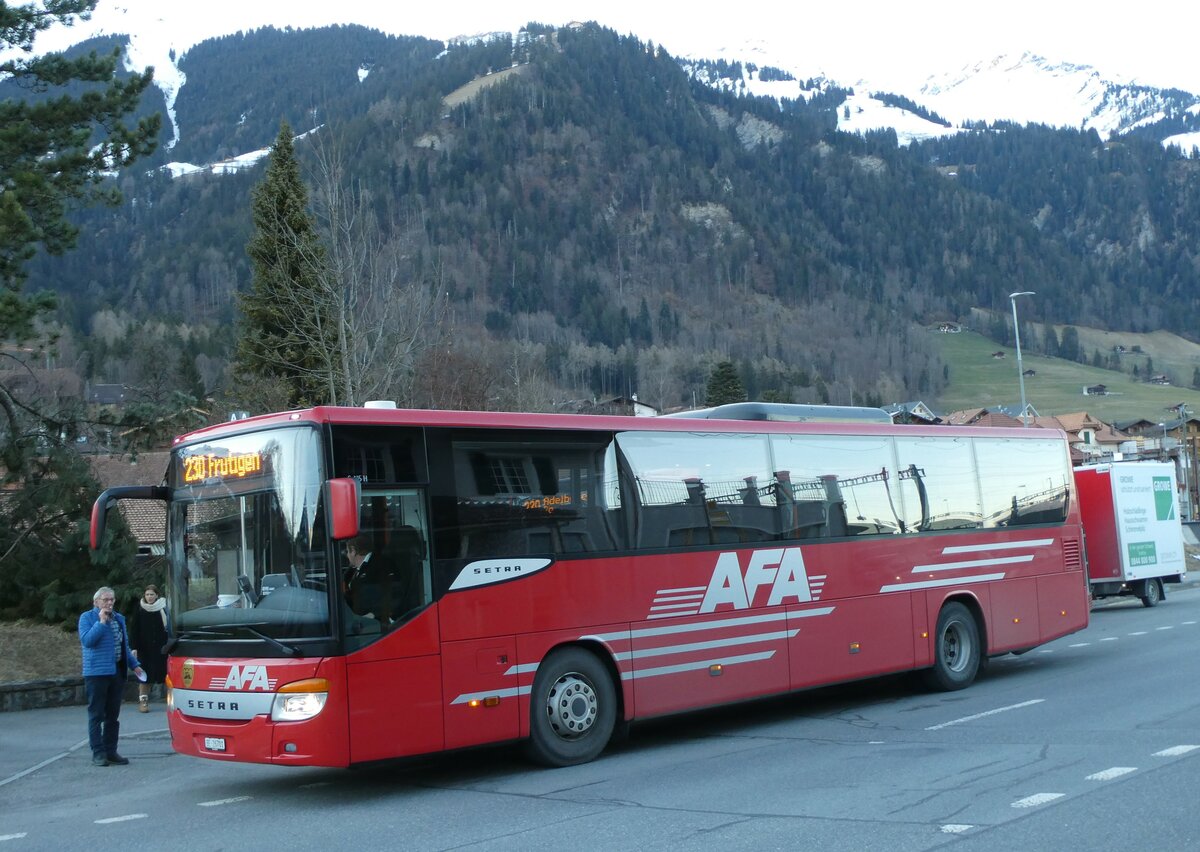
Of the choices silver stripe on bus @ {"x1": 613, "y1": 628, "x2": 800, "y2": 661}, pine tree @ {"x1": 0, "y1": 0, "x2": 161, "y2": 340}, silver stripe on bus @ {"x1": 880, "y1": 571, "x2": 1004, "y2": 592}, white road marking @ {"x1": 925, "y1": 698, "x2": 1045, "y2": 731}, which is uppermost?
pine tree @ {"x1": 0, "y1": 0, "x2": 161, "y2": 340}

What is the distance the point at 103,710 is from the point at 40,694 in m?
5.66

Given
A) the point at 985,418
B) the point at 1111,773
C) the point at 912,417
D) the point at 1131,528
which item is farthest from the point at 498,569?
the point at 985,418

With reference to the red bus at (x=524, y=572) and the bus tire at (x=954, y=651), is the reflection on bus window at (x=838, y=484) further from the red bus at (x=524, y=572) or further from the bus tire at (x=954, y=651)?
the bus tire at (x=954, y=651)

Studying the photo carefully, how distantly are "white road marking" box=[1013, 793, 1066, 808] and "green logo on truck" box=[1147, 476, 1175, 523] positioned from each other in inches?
845

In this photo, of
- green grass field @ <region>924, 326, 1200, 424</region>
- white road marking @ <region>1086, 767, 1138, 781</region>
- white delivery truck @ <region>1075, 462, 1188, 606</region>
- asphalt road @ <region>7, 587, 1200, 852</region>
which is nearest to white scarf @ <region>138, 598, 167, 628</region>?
asphalt road @ <region>7, 587, 1200, 852</region>

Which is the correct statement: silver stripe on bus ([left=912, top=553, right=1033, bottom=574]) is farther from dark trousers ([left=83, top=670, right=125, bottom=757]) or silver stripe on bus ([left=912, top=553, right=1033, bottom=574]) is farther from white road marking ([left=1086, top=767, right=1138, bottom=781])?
dark trousers ([left=83, top=670, right=125, bottom=757])

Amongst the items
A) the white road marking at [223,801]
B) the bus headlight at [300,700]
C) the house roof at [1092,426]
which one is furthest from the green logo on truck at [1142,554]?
the house roof at [1092,426]

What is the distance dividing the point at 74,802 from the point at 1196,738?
926 cm

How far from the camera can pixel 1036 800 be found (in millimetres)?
8008

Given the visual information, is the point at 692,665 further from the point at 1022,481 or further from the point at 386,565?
the point at 1022,481

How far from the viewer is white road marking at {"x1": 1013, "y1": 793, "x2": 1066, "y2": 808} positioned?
25.9 ft

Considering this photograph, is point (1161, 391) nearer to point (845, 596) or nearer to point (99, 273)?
point (99, 273)

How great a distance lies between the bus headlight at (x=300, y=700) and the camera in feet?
29.3

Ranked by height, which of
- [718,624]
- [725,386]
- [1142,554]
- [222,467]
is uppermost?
[725,386]
